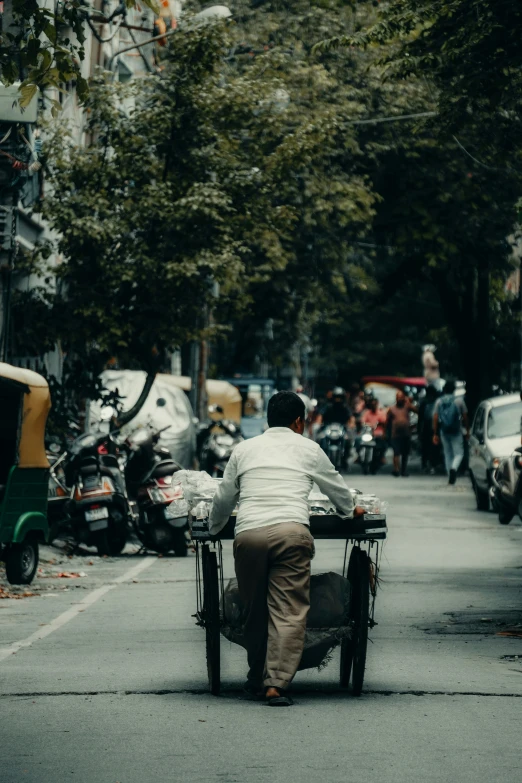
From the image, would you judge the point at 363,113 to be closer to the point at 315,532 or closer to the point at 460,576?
the point at 460,576

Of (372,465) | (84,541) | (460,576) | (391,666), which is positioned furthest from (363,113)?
(391,666)

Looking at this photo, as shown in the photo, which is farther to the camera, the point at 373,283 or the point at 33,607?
the point at 373,283

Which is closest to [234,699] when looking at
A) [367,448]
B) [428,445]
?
[367,448]

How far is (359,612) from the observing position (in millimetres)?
7938

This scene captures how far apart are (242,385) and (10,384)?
3895 centimetres

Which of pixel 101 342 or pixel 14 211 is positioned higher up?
pixel 14 211

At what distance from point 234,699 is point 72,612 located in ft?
14.3

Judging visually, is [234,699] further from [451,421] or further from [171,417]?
[451,421]

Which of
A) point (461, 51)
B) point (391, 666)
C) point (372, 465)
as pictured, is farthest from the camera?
point (372, 465)

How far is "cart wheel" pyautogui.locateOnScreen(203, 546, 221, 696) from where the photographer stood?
7973 mm

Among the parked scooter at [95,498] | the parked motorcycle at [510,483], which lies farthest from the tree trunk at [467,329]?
the parked scooter at [95,498]

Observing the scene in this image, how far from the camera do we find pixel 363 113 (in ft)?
105

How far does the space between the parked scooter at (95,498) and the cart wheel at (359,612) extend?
8.93 m

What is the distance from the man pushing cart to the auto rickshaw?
589cm
